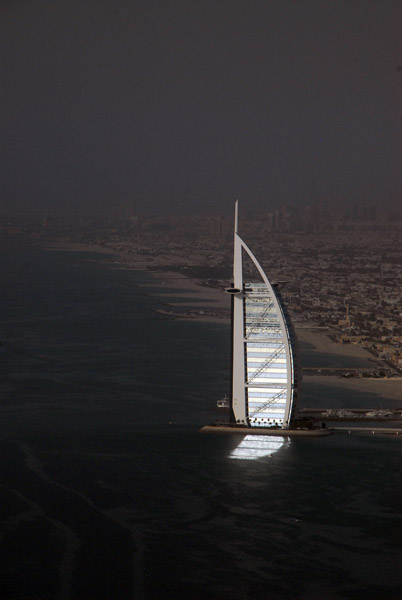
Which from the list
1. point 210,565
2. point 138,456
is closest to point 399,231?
point 138,456

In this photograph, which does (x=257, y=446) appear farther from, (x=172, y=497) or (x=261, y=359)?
(x=172, y=497)

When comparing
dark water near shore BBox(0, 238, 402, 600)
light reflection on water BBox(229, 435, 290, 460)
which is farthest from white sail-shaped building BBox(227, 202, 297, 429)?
dark water near shore BBox(0, 238, 402, 600)

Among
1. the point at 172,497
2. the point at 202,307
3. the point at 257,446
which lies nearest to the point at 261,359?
the point at 257,446

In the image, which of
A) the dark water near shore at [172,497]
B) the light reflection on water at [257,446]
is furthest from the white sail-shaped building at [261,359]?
the dark water near shore at [172,497]

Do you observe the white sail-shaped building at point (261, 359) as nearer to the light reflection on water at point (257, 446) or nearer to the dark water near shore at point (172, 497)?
the light reflection on water at point (257, 446)

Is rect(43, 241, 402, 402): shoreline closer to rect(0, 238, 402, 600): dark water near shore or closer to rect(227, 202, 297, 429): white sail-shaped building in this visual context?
rect(0, 238, 402, 600): dark water near shore

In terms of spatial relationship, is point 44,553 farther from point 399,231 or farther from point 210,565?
point 399,231
